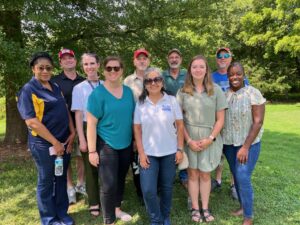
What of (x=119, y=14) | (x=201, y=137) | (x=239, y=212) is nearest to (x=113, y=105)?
(x=201, y=137)

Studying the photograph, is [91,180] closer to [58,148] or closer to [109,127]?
[58,148]

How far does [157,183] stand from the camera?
14.2 ft

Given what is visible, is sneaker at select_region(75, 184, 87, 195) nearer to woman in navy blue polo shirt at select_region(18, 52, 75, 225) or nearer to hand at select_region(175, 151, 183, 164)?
woman in navy blue polo shirt at select_region(18, 52, 75, 225)

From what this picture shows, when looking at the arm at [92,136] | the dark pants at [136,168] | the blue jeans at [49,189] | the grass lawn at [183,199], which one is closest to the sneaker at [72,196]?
the grass lawn at [183,199]

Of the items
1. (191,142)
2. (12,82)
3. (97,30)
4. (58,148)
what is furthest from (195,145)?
(97,30)

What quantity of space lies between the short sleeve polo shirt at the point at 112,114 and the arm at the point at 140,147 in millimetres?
105

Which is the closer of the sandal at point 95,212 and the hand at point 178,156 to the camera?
the hand at point 178,156

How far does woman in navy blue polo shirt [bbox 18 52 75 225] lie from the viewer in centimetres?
403

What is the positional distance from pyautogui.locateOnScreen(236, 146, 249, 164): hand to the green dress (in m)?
0.31

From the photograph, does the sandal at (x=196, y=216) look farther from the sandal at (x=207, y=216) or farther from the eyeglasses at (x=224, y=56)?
the eyeglasses at (x=224, y=56)

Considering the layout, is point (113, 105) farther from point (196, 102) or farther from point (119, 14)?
point (119, 14)

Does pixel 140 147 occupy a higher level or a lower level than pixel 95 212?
higher

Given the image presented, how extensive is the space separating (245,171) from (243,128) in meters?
0.53

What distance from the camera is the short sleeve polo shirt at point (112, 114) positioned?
410cm
